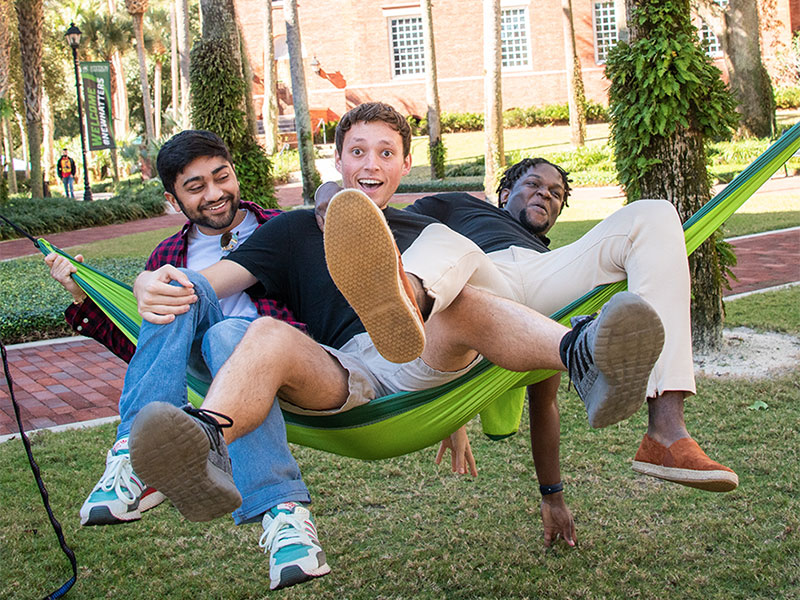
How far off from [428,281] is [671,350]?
1.83ft

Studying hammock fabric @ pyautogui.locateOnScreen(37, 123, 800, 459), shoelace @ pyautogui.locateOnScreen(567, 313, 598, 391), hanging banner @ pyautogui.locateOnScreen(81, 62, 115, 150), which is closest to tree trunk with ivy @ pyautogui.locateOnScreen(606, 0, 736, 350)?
hammock fabric @ pyautogui.locateOnScreen(37, 123, 800, 459)

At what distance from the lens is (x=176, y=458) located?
152 cm

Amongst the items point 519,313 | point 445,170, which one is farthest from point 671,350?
point 445,170

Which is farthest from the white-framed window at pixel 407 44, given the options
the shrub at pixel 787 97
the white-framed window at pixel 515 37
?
the shrub at pixel 787 97

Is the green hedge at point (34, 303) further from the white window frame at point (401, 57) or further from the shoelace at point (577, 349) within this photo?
the white window frame at point (401, 57)

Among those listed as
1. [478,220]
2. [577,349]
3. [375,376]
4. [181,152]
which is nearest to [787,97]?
[478,220]

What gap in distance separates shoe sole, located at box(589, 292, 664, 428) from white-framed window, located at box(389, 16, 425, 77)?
924 inches

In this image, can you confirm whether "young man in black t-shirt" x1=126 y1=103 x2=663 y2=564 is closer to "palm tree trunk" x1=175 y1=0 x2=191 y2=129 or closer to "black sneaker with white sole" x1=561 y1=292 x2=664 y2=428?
"black sneaker with white sole" x1=561 y1=292 x2=664 y2=428

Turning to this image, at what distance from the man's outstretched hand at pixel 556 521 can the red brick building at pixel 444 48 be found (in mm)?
21785

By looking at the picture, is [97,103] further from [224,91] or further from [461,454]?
[461,454]

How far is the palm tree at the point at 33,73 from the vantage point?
1492 centimetres

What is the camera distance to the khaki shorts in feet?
6.62

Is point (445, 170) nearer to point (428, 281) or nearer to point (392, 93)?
point (392, 93)

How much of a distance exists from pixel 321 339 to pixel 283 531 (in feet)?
2.32
